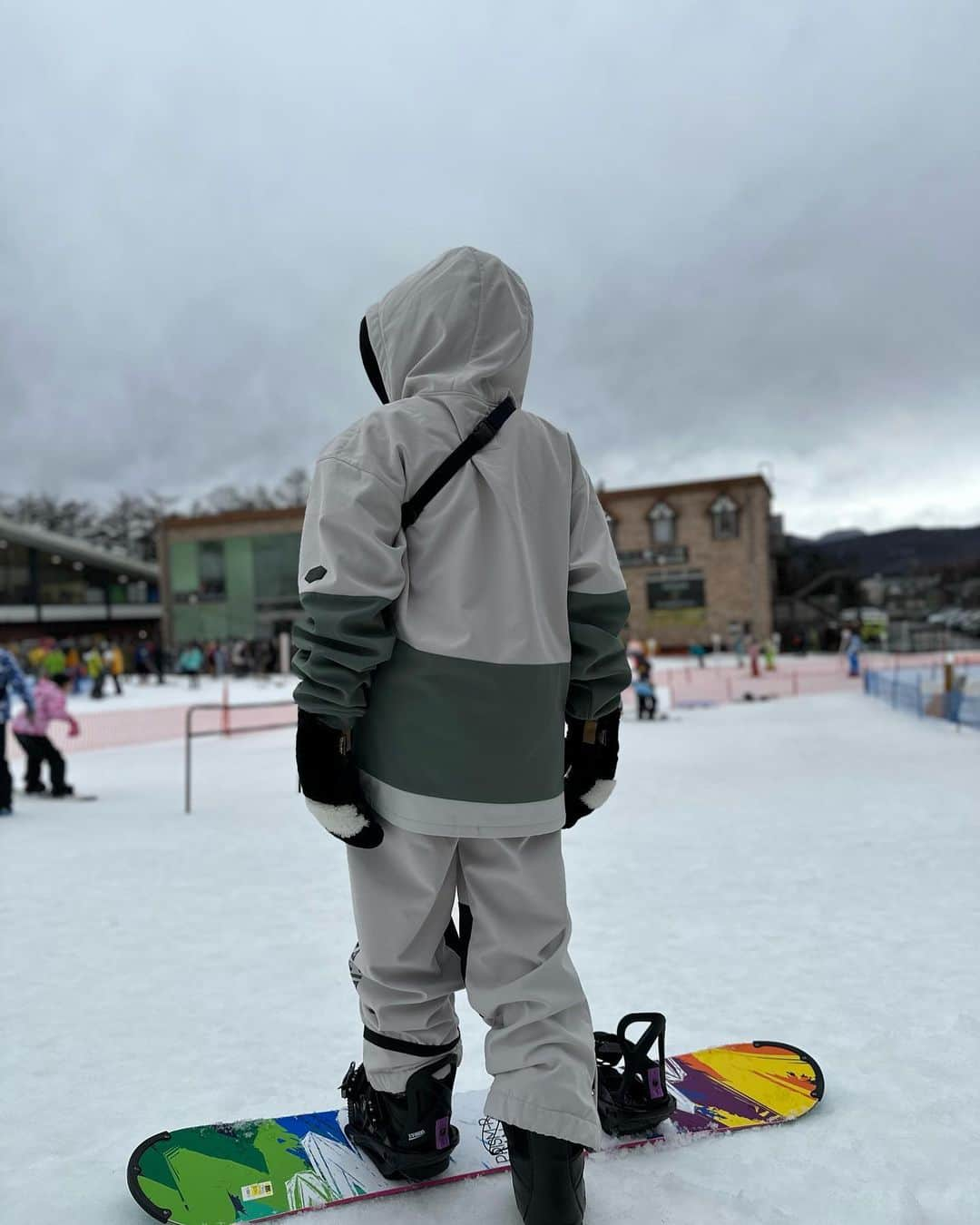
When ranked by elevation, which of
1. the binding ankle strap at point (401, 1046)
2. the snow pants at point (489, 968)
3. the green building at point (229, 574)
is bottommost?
the binding ankle strap at point (401, 1046)

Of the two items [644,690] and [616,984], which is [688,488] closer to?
[644,690]

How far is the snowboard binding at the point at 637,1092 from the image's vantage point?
1901 mm

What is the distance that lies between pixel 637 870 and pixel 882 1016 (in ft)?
7.14

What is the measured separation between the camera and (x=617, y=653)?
1.85 meters

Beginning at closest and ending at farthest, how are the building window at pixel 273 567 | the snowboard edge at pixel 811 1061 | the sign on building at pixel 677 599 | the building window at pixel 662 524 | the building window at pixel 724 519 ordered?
the snowboard edge at pixel 811 1061 → the building window at pixel 724 519 → the sign on building at pixel 677 599 → the building window at pixel 273 567 → the building window at pixel 662 524

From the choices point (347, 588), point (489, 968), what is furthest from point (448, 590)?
point (489, 968)

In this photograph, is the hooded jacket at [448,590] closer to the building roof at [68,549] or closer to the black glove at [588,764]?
the black glove at [588,764]

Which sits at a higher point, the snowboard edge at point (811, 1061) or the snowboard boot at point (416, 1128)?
the snowboard boot at point (416, 1128)

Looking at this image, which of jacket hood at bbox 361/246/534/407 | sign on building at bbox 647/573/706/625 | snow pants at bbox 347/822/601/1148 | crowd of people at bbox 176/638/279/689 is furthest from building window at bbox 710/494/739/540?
snow pants at bbox 347/822/601/1148

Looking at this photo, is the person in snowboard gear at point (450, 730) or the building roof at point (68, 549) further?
the building roof at point (68, 549)

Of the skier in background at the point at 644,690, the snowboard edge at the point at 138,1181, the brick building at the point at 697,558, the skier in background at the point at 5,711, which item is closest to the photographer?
the snowboard edge at the point at 138,1181

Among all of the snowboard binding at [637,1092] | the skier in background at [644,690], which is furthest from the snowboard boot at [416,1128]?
the skier in background at [644,690]

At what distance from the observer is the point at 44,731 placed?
8047 millimetres

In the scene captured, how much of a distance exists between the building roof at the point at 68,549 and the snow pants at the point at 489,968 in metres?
44.0
